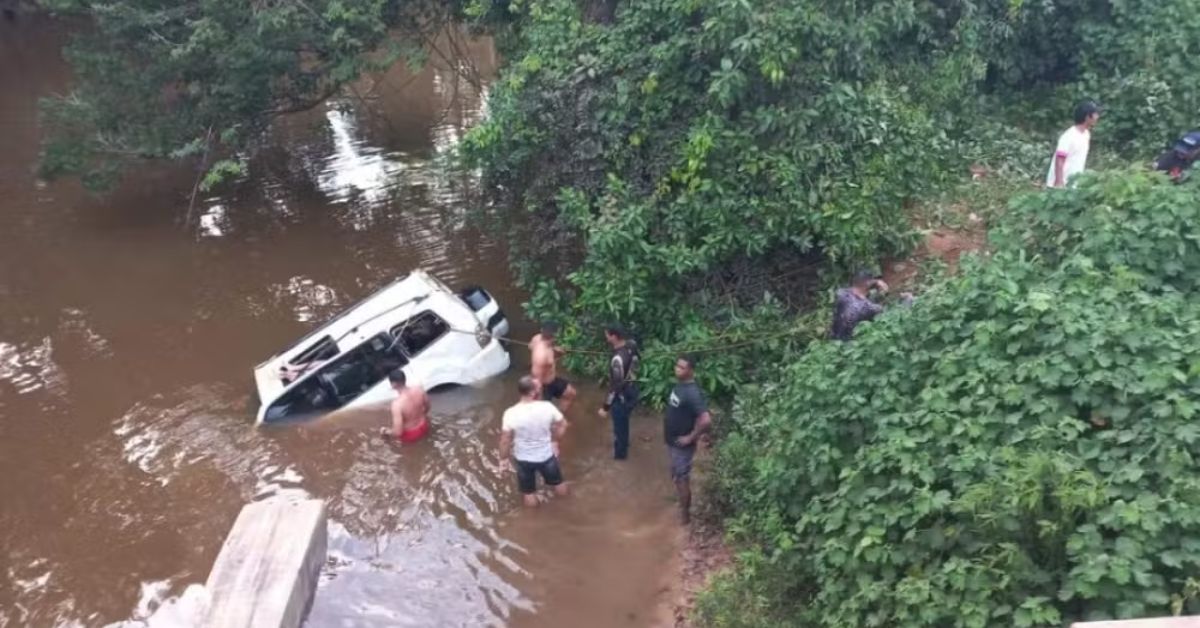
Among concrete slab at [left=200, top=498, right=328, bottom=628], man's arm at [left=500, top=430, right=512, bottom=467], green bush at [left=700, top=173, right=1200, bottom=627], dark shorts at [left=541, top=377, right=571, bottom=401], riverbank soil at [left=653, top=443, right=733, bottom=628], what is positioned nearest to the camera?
green bush at [left=700, top=173, right=1200, bottom=627]

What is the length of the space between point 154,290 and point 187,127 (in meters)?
2.78

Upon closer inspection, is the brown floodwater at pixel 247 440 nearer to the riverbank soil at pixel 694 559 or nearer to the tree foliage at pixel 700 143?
the riverbank soil at pixel 694 559

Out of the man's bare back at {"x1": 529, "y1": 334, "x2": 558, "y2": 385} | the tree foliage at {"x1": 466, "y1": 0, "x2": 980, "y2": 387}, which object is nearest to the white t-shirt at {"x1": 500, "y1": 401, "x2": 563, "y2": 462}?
the man's bare back at {"x1": 529, "y1": 334, "x2": 558, "y2": 385}

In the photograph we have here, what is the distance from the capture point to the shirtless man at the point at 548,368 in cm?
956

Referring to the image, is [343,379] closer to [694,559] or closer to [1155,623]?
[694,559]

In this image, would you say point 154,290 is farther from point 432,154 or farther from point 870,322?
point 870,322

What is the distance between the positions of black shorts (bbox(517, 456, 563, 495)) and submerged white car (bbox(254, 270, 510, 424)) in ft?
7.13

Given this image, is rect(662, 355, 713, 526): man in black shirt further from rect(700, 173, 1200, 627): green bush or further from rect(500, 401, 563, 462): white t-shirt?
rect(500, 401, 563, 462): white t-shirt

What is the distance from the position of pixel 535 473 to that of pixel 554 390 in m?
1.30

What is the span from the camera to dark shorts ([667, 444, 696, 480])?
7.92m

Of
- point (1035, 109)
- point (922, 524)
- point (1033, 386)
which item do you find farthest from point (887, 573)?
point (1035, 109)

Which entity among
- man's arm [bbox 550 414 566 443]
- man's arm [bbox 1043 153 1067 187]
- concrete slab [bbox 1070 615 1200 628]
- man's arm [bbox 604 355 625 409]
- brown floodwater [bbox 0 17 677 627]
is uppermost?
man's arm [bbox 1043 153 1067 187]

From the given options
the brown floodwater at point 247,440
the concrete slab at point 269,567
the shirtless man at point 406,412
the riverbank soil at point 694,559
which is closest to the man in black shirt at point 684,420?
the riverbank soil at point 694,559

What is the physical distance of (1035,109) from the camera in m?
13.4
